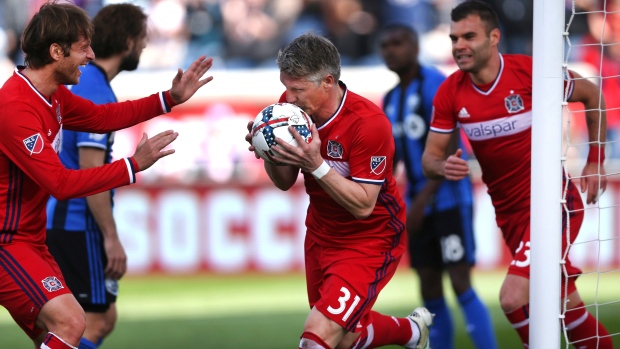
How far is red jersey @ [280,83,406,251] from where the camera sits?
170 inches

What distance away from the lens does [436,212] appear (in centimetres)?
634

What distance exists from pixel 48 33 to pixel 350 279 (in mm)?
1898

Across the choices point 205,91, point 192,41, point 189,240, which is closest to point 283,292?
point 189,240

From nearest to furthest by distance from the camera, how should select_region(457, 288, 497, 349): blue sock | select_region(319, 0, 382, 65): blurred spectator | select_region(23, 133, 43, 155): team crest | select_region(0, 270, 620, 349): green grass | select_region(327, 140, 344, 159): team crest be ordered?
select_region(23, 133, 43, 155): team crest
select_region(327, 140, 344, 159): team crest
select_region(457, 288, 497, 349): blue sock
select_region(0, 270, 620, 349): green grass
select_region(319, 0, 382, 65): blurred spectator

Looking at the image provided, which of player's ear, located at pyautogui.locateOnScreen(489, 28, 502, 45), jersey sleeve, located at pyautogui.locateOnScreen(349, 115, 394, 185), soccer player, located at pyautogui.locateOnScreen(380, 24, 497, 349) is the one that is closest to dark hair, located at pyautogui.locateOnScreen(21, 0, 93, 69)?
jersey sleeve, located at pyautogui.locateOnScreen(349, 115, 394, 185)

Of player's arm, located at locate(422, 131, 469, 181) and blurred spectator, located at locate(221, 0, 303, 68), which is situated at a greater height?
blurred spectator, located at locate(221, 0, 303, 68)

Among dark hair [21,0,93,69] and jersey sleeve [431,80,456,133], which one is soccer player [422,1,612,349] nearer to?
jersey sleeve [431,80,456,133]

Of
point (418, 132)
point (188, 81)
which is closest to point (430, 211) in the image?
point (418, 132)

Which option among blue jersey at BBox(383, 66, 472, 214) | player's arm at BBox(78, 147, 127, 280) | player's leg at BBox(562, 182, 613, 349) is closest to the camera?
player's leg at BBox(562, 182, 613, 349)

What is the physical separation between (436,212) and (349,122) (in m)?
2.18

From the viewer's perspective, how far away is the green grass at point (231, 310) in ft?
23.5

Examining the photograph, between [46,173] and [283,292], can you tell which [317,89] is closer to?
[46,173]

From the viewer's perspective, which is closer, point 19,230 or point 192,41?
point 19,230

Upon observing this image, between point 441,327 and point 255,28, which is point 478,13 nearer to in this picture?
point 441,327
